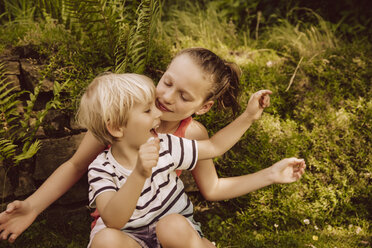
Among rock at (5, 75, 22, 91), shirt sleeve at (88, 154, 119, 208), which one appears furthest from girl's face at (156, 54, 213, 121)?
rock at (5, 75, 22, 91)

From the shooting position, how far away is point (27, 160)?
287 centimetres

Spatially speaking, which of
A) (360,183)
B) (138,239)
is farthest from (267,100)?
(360,183)

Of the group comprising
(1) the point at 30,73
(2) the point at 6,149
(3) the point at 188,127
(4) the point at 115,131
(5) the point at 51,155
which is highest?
(4) the point at 115,131

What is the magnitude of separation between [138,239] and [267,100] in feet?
3.71

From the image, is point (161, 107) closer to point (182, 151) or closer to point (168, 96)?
point (168, 96)

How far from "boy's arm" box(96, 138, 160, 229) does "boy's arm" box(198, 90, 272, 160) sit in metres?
0.61

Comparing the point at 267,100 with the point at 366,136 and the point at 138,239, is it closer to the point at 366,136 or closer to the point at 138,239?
the point at 138,239

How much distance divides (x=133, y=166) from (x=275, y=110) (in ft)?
5.55

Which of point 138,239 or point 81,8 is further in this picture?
point 81,8

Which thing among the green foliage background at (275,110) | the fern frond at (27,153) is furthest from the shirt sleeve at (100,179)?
the green foliage background at (275,110)

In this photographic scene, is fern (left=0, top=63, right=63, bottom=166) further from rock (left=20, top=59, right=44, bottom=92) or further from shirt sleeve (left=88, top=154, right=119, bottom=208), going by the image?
shirt sleeve (left=88, top=154, right=119, bottom=208)

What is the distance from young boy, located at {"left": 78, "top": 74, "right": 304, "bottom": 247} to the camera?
70.6 inches

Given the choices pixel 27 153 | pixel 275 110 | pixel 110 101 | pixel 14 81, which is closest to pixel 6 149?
pixel 27 153

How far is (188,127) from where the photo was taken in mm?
2486
